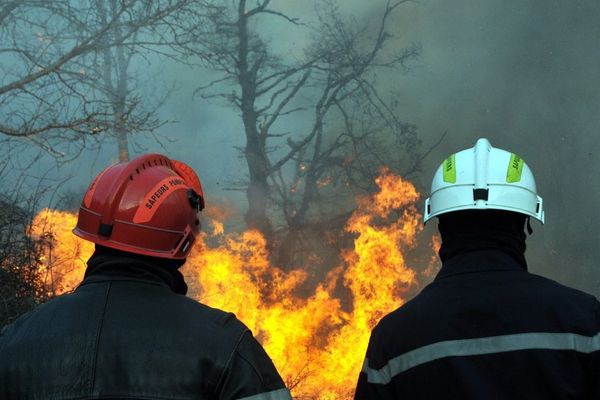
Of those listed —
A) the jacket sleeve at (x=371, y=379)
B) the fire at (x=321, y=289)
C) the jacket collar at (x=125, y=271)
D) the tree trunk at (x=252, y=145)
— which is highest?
the tree trunk at (x=252, y=145)

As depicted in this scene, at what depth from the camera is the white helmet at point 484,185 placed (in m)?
2.24

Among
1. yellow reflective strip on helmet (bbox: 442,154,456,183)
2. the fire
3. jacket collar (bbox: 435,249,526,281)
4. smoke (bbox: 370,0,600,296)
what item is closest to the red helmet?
jacket collar (bbox: 435,249,526,281)

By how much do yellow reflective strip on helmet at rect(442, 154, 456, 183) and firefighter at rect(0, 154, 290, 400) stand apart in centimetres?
118

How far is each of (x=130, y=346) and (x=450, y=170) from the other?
154 cm

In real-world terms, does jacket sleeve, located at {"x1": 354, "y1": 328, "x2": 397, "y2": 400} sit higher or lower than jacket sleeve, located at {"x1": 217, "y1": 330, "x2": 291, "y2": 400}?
higher

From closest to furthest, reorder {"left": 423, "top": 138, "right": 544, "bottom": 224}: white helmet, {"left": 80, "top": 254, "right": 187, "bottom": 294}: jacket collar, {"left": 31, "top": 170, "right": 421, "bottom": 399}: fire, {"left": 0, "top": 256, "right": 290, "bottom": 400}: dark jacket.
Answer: {"left": 0, "top": 256, "right": 290, "bottom": 400}: dark jacket
{"left": 80, "top": 254, "right": 187, "bottom": 294}: jacket collar
{"left": 423, "top": 138, "right": 544, "bottom": 224}: white helmet
{"left": 31, "top": 170, "right": 421, "bottom": 399}: fire

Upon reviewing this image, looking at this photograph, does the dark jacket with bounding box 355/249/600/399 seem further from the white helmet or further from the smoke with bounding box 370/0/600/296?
the smoke with bounding box 370/0/600/296

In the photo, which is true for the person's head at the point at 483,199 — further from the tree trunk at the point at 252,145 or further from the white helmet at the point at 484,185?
the tree trunk at the point at 252,145

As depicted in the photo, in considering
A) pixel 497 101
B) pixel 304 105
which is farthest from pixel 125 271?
pixel 497 101

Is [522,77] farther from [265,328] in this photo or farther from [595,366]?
[595,366]

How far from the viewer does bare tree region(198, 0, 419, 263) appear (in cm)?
1376

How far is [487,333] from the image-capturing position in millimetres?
1767

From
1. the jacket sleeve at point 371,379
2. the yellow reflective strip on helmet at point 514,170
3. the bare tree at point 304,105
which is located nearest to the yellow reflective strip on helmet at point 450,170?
the yellow reflective strip on helmet at point 514,170

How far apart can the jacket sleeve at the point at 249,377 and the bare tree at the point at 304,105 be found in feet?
38.5
